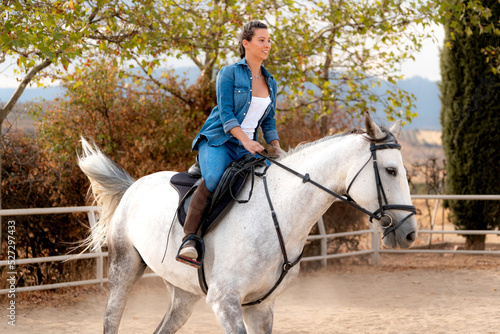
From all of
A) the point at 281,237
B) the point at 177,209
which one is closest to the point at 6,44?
the point at 177,209

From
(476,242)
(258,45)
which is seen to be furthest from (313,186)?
(476,242)

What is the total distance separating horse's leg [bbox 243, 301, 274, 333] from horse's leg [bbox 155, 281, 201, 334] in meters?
0.90

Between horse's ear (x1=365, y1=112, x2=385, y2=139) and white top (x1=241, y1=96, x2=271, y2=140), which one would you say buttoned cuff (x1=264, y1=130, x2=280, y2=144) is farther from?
horse's ear (x1=365, y1=112, x2=385, y2=139)

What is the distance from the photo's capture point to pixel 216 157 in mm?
3678

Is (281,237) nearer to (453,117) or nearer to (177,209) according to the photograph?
(177,209)

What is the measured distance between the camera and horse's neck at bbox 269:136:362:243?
341 centimetres

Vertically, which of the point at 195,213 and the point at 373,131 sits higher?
the point at 373,131

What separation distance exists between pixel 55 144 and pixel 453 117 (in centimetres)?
943

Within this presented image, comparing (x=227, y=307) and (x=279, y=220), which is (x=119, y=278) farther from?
(x=279, y=220)

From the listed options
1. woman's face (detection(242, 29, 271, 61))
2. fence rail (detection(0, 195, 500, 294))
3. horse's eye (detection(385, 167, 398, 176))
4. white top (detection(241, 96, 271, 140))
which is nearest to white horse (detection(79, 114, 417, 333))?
horse's eye (detection(385, 167, 398, 176))

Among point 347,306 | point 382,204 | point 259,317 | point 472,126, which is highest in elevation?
point 382,204

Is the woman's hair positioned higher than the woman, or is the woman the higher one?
the woman's hair

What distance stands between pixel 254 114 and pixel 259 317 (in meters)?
1.43

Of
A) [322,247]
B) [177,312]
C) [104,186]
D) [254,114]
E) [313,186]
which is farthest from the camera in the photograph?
[322,247]
